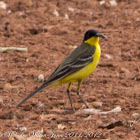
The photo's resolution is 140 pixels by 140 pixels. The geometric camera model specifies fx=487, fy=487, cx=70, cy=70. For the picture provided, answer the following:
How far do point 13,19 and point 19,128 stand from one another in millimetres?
6795

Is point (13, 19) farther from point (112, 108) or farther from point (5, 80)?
point (112, 108)

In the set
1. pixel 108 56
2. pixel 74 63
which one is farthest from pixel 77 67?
pixel 108 56

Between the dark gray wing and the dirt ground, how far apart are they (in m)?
0.53

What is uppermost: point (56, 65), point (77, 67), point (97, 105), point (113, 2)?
point (113, 2)

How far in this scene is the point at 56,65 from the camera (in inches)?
419

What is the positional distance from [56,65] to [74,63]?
2.04 metres

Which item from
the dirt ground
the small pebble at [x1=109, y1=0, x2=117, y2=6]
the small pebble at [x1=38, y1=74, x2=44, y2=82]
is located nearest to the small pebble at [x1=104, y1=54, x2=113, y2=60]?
the dirt ground

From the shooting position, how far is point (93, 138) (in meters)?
6.87

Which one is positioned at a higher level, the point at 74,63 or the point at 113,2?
the point at 113,2

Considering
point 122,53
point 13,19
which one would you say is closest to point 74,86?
point 122,53

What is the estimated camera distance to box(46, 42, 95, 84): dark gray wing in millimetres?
8414

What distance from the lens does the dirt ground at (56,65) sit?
23.9 feet

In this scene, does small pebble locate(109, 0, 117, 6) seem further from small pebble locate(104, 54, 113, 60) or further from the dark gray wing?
the dark gray wing

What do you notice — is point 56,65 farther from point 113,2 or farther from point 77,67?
point 113,2
